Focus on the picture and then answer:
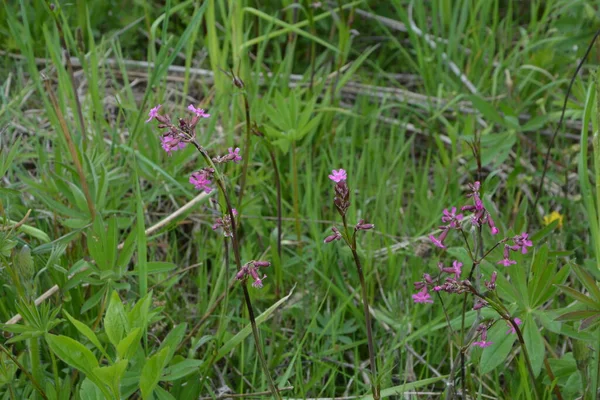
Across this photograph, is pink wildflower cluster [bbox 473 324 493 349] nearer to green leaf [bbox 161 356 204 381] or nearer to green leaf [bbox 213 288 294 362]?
green leaf [bbox 213 288 294 362]

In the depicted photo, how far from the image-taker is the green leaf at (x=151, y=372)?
1662mm

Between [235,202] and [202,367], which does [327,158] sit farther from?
[202,367]

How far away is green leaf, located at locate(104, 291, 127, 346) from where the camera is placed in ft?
5.55

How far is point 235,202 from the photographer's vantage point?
2578mm

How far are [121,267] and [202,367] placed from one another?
0.37 metres

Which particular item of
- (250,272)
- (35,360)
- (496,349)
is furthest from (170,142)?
(496,349)

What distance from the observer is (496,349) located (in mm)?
1908

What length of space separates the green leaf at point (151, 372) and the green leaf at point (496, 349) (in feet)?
2.58

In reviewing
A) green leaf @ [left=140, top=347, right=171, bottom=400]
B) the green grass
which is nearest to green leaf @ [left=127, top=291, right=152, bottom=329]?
the green grass

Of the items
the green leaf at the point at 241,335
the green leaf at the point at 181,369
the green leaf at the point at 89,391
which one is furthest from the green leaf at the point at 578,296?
the green leaf at the point at 89,391

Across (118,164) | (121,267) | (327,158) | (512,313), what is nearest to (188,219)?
(118,164)

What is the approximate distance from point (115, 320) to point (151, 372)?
0.47 ft

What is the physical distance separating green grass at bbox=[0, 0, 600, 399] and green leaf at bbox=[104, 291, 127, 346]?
6 centimetres

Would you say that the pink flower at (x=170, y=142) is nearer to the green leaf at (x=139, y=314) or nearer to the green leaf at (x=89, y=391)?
the green leaf at (x=139, y=314)
